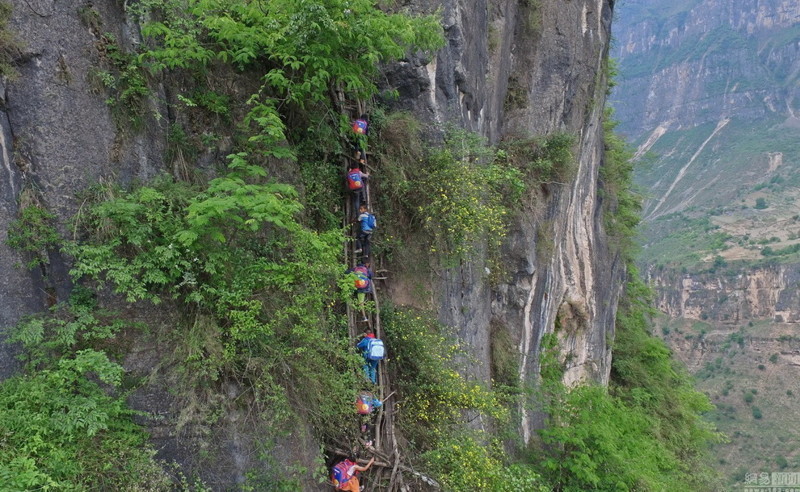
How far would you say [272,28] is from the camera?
439 centimetres

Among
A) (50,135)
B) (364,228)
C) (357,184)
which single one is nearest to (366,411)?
(364,228)

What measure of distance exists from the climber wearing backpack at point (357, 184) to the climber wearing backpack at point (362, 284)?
687mm

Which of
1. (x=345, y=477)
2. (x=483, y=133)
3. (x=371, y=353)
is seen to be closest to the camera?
(x=345, y=477)

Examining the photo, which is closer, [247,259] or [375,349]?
[247,259]

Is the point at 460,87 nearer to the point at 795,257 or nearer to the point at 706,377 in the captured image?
the point at 706,377

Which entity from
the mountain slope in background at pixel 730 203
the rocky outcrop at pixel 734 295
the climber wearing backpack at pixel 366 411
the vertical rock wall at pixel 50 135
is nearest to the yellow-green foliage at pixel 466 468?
the climber wearing backpack at pixel 366 411

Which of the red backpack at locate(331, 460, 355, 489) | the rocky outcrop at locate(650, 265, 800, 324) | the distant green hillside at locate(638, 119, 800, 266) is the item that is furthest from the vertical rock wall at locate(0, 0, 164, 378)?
the rocky outcrop at locate(650, 265, 800, 324)

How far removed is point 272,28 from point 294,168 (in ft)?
4.51

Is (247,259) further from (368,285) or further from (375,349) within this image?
(375,349)

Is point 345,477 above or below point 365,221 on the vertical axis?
below

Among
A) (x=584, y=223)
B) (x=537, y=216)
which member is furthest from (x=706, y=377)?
(x=537, y=216)

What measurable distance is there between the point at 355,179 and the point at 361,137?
495mm

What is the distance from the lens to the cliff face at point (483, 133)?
3793 mm

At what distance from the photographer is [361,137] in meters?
5.47
